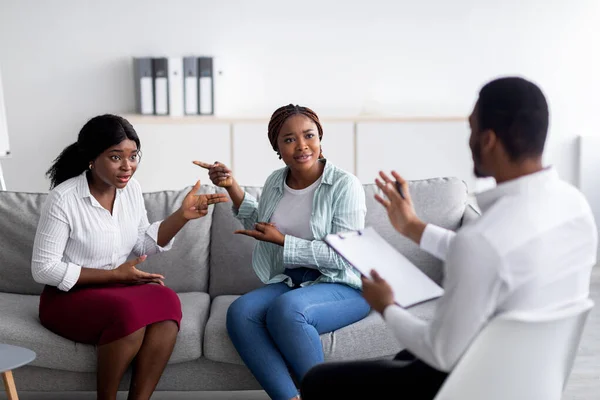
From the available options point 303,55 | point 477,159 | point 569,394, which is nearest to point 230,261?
point 569,394

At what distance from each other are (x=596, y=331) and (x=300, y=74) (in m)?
2.39

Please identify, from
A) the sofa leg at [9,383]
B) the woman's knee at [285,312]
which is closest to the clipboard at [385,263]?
the woman's knee at [285,312]

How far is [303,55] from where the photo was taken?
16.9 ft

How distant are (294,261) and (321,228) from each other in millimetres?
149

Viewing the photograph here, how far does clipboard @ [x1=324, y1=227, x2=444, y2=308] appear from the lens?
6.02 ft

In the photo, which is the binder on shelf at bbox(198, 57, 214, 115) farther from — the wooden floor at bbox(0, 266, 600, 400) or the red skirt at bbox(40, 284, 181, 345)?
the red skirt at bbox(40, 284, 181, 345)

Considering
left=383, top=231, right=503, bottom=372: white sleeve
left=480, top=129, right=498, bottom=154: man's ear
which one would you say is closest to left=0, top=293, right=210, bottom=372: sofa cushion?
left=383, top=231, right=503, bottom=372: white sleeve

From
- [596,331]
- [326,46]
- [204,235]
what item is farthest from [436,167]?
[204,235]

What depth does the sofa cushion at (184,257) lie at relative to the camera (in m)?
3.03

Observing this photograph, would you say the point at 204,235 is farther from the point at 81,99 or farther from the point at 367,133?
the point at 81,99

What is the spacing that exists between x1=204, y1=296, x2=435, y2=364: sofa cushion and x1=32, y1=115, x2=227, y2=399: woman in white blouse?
0.13m

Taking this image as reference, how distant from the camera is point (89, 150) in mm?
2646

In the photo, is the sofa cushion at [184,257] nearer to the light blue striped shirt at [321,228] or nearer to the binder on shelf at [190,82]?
the light blue striped shirt at [321,228]

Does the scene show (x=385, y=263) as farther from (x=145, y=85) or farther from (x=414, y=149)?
(x=145, y=85)
